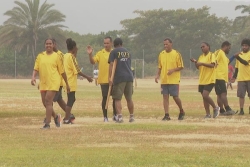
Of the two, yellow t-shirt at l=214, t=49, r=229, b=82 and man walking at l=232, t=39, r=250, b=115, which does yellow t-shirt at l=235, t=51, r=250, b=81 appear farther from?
yellow t-shirt at l=214, t=49, r=229, b=82

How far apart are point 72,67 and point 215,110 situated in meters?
3.70

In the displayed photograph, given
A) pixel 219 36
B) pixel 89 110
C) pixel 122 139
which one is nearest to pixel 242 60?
pixel 89 110

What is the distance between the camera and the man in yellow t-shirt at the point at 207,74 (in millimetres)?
17306

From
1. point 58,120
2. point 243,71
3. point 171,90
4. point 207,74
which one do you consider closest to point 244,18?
point 243,71

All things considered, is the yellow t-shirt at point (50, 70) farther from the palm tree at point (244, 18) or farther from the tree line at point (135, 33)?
the palm tree at point (244, 18)

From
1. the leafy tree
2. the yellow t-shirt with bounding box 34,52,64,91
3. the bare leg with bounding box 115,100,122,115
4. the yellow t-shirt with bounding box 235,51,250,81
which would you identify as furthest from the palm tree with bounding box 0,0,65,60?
the yellow t-shirt with bounding box 34,52,64,91

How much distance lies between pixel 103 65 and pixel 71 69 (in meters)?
0.88

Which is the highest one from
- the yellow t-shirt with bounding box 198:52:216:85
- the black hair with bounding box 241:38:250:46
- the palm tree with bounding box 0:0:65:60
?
the palm tree with bounding box 0:0:65:60

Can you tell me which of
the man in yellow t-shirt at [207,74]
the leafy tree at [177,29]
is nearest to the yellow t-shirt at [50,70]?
the man in yellow t-shirt at [207,74]

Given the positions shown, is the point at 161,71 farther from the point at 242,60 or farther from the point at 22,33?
the point at 22,33

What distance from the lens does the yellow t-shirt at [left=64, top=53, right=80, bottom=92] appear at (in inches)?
623

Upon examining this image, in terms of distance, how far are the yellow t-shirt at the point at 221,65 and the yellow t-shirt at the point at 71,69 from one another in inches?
173

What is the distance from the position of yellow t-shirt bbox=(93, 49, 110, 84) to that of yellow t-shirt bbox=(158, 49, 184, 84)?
1.38 m

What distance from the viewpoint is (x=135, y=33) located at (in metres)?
94.4
